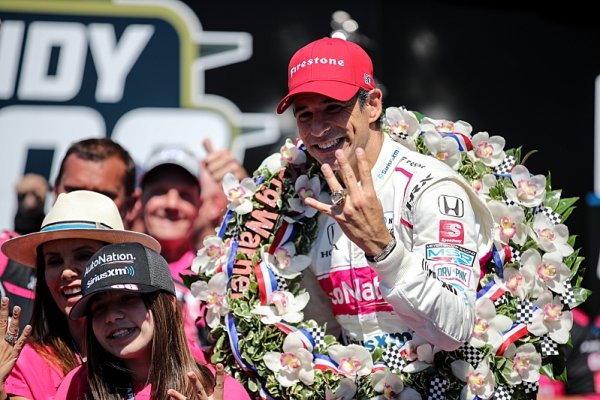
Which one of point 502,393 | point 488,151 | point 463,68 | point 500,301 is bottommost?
point 502,393

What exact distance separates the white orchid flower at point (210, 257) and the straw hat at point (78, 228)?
0.20 meters

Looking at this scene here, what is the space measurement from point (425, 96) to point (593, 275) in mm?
1580

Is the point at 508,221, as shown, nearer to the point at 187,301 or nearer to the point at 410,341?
the point at 410,341

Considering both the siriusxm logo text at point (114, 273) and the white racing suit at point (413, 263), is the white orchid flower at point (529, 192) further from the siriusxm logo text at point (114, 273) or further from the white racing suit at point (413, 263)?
the siriusxm logo text at point (114, 273)

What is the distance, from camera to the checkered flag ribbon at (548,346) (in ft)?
13.3

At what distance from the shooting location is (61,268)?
4020 mm

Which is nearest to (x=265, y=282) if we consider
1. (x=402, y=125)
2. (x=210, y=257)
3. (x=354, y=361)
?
(x=210, y=257)

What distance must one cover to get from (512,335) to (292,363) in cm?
85

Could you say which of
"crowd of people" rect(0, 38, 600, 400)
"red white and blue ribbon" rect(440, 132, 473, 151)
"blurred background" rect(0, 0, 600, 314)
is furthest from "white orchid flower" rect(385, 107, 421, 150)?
"blurred background" rect(0, 0, 600, 314)

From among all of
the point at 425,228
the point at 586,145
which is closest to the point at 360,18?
the point at 586,145

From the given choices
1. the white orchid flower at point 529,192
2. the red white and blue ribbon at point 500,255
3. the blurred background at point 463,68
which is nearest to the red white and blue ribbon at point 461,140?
the white orchid flower at point 529,192

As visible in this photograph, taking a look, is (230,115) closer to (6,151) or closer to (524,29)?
(6,151)

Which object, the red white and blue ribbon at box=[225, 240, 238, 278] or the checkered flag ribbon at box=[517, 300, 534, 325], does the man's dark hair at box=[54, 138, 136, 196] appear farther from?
the checkered flag ribbon at box=[517, 300, 534, 325]

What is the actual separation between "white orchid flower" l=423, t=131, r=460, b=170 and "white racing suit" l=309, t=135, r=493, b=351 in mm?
225
